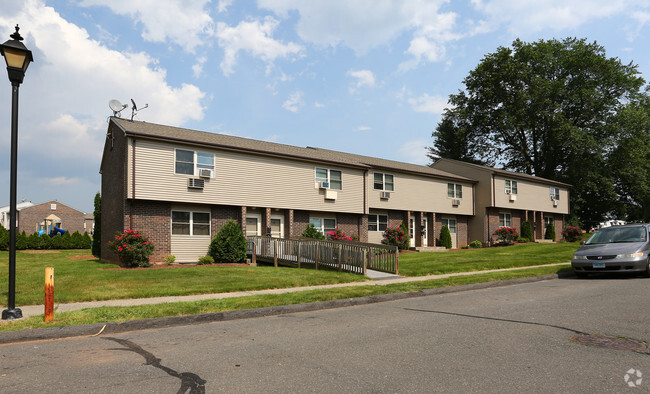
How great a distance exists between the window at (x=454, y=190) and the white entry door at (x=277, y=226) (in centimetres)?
1425

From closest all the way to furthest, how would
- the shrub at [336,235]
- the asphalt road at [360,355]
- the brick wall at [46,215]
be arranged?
the asphalt road at [360,355] < the shrub at [336,235] < the brick wall at [46,215]

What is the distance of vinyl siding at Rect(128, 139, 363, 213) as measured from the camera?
1836 cm

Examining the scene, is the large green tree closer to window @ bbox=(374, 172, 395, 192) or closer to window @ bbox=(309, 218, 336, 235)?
window @ bbox=(374, 172, 395, 192)

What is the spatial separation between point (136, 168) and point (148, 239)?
2871mm

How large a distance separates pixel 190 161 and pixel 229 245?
13.1 ft

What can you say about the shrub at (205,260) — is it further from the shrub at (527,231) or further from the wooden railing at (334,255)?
the shrub at (527,231)

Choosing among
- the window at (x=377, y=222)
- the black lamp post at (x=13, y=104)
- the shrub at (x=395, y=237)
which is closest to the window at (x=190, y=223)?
the window at (x=377, y=222)

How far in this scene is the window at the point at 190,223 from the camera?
63.8 feet

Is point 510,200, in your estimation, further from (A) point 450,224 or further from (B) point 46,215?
(B) point 46,215

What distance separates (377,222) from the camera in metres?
27.8

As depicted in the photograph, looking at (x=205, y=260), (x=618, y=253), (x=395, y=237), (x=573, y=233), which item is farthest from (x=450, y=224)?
(x=618, y=253)

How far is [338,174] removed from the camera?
81.1ft

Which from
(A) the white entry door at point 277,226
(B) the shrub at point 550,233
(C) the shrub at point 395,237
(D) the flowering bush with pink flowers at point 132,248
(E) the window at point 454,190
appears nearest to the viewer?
(D) the flowering bush with pink flowers at point 132,248

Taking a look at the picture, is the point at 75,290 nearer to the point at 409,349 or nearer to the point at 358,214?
the point at 409,349
